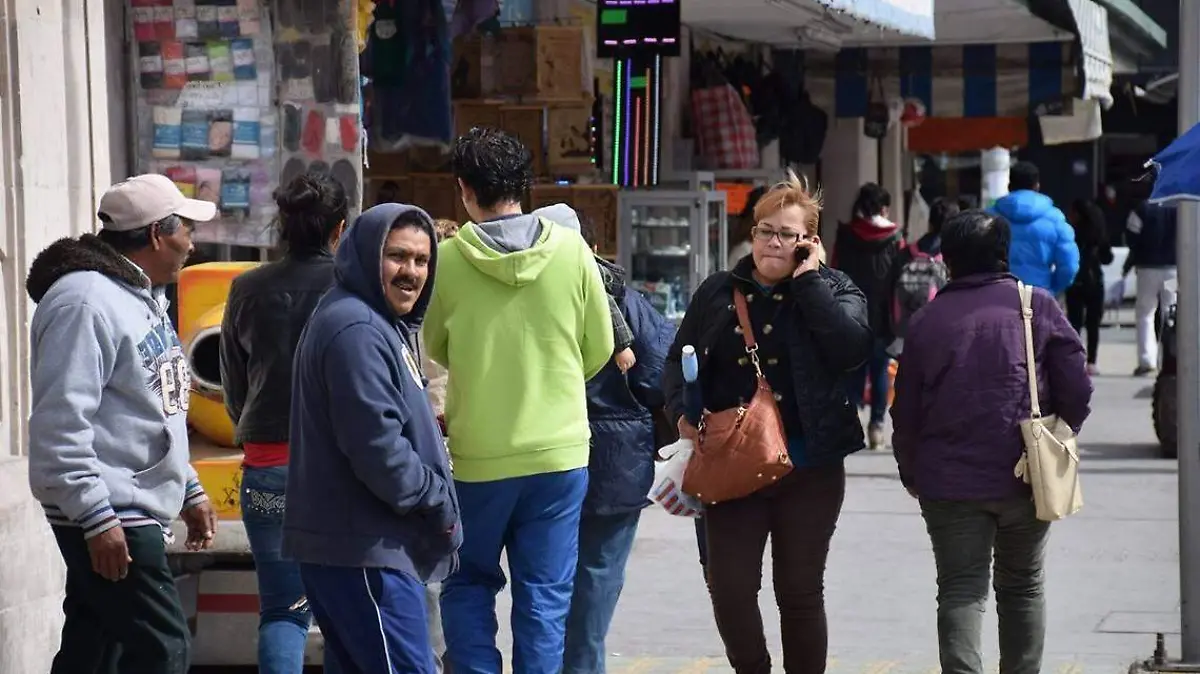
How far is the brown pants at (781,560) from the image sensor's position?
20.2 feet

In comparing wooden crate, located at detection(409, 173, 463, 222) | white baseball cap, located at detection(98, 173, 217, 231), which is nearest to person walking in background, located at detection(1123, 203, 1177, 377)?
wooden crate, located at detection(409, 173, 463, 222)

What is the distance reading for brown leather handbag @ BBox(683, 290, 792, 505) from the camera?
234 inches

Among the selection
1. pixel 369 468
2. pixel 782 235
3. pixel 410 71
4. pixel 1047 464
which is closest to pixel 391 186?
pixel 410 71

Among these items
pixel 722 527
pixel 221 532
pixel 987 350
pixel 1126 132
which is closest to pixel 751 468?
pixel 722 527

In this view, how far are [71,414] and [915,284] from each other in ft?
27.5

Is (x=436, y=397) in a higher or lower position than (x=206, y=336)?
lower

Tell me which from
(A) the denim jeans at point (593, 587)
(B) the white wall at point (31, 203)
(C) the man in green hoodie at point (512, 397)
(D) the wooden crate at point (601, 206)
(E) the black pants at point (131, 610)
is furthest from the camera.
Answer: (D) the wooden crate at point (601, 206)

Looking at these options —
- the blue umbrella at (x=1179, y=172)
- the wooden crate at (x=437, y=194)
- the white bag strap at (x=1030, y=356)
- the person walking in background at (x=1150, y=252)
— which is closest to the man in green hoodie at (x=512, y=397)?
the white bag strap at (x=1030, y=356)

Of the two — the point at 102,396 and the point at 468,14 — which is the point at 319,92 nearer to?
the point at 468,14

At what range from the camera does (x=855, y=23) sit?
14.4 meters

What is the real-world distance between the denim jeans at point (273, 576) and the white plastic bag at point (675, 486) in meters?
1.13

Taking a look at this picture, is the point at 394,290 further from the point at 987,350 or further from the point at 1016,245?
the point at 1016,245

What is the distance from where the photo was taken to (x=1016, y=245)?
1319 centimetres

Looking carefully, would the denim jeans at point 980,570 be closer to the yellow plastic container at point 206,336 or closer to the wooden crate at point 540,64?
the yellow plastic container at point 206,336
